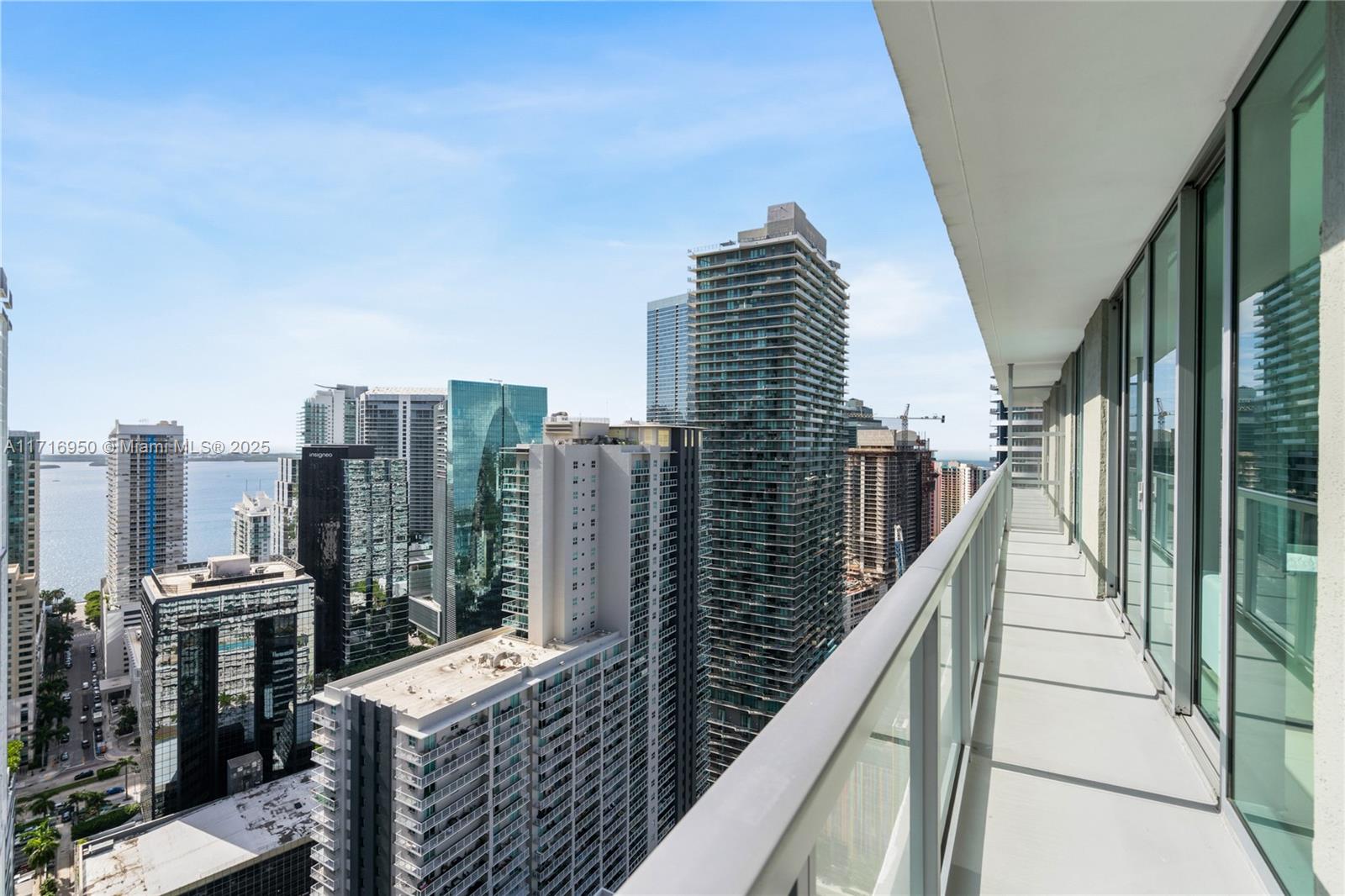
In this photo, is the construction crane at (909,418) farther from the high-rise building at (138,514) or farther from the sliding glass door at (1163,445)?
the high-rise building at (138,514)

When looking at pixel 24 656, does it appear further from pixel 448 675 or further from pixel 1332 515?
pixel 1332 515

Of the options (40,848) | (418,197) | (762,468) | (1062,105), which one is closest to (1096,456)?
(1062,105)

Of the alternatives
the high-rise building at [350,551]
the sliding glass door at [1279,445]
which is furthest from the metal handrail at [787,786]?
Result: the high-rise building at [350,551]

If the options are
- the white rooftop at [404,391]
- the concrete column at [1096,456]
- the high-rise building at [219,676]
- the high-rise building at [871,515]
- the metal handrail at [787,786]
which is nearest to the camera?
the metal handrail at [787,786]

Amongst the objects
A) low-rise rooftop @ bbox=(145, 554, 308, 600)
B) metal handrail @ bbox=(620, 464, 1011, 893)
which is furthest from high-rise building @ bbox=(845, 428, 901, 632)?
metal handrail @ bbox=(620, 464, 1011, 893)

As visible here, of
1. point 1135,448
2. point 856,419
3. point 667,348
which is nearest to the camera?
point 1135,448

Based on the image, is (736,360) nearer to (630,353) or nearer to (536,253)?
(536,253)
